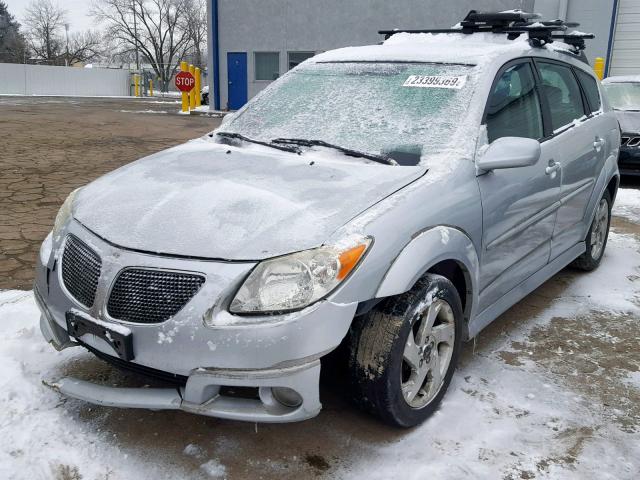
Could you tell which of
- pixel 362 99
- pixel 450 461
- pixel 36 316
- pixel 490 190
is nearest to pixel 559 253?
pixel 490 190

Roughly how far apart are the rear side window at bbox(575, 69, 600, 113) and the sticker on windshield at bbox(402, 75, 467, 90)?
65.6 inches

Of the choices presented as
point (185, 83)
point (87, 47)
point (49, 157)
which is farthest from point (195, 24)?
point (49, 157)

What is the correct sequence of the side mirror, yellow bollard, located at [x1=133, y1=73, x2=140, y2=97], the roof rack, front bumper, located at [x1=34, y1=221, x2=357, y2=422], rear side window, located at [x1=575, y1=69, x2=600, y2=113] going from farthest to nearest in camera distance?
yellow bollard, located at [x1=133, y1=73, x2=140, y2=97], rear side window, located at [x1=575, y1=69, x2=600, y2=113], the roof rack, the side mirror, front bumper, located at [x1=34, y1=221, x2=357, y2=422]

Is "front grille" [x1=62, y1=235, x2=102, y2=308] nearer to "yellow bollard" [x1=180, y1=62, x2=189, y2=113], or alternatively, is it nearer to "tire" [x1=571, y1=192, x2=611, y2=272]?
"tire" [x1=571, y1=192, x2=611, y2=272]

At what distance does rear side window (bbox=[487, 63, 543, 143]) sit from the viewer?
3176 millimetres

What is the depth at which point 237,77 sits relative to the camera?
73.0ft

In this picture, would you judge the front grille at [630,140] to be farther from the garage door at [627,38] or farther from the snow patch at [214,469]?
the garage door at [627,38]

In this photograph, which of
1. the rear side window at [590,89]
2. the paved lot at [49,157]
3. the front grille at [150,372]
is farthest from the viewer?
the paved lot at [49,157]

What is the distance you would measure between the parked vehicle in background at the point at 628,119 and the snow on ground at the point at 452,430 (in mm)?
5814

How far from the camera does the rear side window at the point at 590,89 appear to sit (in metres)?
4.43

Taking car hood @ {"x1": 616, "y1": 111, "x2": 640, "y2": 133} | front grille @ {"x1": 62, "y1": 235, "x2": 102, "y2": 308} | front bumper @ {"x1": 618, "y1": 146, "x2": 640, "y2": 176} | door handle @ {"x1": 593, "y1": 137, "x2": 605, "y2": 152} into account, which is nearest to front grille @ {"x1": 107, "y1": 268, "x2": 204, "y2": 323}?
front grille @ {"x1": 62, "y1": 235, "x2": 102, "y2": 308}

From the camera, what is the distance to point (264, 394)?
224 cm

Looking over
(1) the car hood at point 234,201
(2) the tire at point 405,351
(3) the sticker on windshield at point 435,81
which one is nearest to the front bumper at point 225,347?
(1) the car hood at point 234,201

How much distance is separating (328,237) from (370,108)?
1.19 metres
